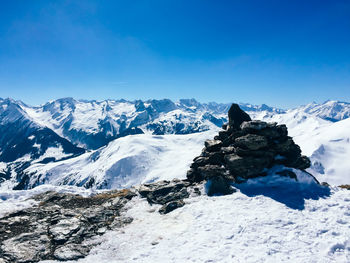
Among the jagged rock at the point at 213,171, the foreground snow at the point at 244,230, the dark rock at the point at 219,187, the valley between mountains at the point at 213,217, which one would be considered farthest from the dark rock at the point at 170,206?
the jagged rock at the point at 213,171

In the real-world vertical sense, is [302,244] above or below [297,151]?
below

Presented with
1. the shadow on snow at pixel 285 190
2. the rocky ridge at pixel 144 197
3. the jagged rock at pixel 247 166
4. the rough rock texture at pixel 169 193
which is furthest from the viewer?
the jagged rock at pixel 247 166

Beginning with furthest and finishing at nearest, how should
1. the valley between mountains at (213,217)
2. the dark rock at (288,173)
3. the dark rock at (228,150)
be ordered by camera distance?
the dark rock at (228,150) < the dark rock at (288,173) < the valley between mountains at (213,217)

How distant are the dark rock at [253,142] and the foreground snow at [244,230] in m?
5.46

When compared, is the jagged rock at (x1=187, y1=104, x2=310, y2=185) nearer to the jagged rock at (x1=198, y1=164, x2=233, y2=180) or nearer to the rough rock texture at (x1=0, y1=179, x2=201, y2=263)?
the jagged rock at (x1=198, y1=164, x2=233, y2=180)

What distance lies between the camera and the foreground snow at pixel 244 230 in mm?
15383

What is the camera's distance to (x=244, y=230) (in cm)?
1778

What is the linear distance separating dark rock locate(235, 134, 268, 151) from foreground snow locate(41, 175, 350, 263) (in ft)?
17.9

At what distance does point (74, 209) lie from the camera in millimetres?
25953

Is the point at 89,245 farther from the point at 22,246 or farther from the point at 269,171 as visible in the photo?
the point at 269,171

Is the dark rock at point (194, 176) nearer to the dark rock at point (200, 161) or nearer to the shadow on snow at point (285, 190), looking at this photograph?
the dark rock at point (200, 161)

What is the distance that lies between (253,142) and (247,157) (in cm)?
207

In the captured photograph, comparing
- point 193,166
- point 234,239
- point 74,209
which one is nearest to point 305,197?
point 234,239

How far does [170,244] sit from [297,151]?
22693mm
